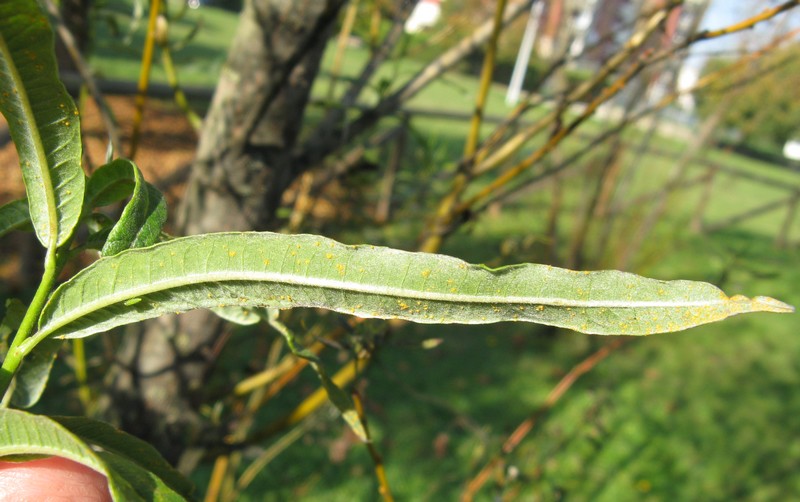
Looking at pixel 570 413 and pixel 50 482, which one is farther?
pixel 570 413

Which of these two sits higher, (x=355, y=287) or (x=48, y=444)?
(x=355, y=287)

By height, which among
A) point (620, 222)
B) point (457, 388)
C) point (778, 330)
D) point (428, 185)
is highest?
point (428, 185)

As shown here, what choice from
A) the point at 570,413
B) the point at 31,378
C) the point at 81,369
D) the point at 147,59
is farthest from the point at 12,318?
the point at 570,413

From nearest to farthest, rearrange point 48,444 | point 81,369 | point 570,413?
point 48,444
point 81,369
point 570,413

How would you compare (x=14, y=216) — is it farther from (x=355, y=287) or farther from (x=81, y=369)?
(x=81, y=369)

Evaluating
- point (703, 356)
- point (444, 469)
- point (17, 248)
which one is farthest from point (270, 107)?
point (703, 356)

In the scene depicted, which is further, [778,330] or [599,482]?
[778,330]

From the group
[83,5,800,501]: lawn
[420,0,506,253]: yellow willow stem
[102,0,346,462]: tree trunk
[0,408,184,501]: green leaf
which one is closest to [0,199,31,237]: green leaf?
[0,408,184,501]: green leaf

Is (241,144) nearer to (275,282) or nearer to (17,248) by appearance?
(275,282)
